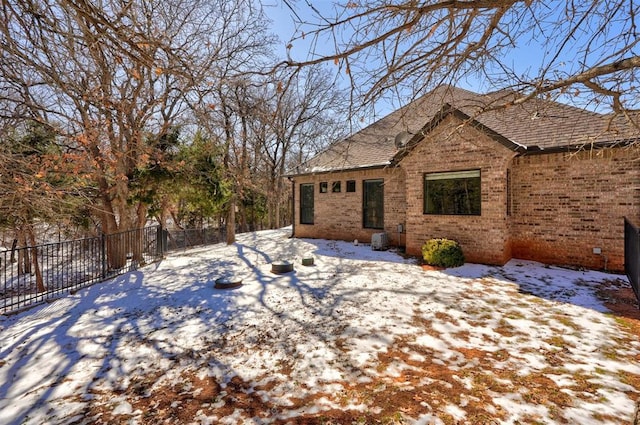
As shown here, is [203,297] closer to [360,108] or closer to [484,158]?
[360,108]

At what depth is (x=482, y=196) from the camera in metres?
7.85

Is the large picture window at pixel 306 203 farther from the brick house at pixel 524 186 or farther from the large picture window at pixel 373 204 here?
the brick house at pixel 524 186

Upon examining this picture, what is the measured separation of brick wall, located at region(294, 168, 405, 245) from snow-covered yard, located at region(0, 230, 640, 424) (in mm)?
4503

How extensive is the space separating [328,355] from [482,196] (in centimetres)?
650

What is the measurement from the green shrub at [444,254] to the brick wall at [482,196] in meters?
0.61

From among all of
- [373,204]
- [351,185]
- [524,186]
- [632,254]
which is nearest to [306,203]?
[351,185]

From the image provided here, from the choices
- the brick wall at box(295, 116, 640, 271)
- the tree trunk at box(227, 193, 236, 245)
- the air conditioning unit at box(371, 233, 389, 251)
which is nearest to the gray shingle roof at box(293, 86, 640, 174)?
the brick wall at box(295, 116, 640, 271)

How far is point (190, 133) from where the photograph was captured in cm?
1215

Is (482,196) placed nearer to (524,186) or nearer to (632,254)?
(524,186)

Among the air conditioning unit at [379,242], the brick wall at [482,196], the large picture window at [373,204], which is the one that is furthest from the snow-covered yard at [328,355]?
the large picture window at [373,204]

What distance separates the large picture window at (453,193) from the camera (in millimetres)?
8117

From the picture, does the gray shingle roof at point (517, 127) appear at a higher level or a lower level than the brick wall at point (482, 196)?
higher

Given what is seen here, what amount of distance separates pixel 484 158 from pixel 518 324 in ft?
16.3

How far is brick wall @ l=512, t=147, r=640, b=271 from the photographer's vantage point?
695 cm
